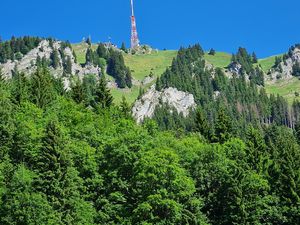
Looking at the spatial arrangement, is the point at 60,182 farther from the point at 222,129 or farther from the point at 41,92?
the point at 222,129

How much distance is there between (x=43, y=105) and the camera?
3467 inches

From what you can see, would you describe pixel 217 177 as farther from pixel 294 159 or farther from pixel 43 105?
pixel 43 105

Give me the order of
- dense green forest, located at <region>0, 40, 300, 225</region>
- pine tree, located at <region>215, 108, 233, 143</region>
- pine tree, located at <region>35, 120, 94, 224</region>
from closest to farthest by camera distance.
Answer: pine tree, located at <region>35, 120, 94, 224</region>, dense green forest, located at <region>0, 40, 300, 225</region>, pine tree, located at <region>215, 108, 233, 143</region>

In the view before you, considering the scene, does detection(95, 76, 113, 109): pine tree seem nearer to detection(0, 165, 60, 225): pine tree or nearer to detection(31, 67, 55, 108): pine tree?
detection(31, 67, 55, 108): pine tree

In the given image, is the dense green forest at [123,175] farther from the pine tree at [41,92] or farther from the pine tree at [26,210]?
the pine tree at [41,92]

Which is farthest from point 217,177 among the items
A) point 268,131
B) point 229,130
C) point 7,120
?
point 268,131

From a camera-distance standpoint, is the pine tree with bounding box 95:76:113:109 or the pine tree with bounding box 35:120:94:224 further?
the pine tree with bounding box 95:76:113:109

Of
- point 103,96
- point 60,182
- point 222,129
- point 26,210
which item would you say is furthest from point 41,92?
point 26,210

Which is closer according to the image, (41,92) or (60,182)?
(60,182)

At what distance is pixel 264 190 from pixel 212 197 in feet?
27.7


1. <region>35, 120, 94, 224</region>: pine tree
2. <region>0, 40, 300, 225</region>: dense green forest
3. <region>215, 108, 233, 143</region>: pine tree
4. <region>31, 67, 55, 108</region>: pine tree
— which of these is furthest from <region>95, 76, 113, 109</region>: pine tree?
<region>35, 120, 94, 224</region>: pine tree

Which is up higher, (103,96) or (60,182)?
(103,96)

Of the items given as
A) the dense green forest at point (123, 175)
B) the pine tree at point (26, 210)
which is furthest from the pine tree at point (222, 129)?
the pine tree at point (26, 210)

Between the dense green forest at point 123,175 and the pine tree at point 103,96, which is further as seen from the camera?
the pine tree at point 103,96
